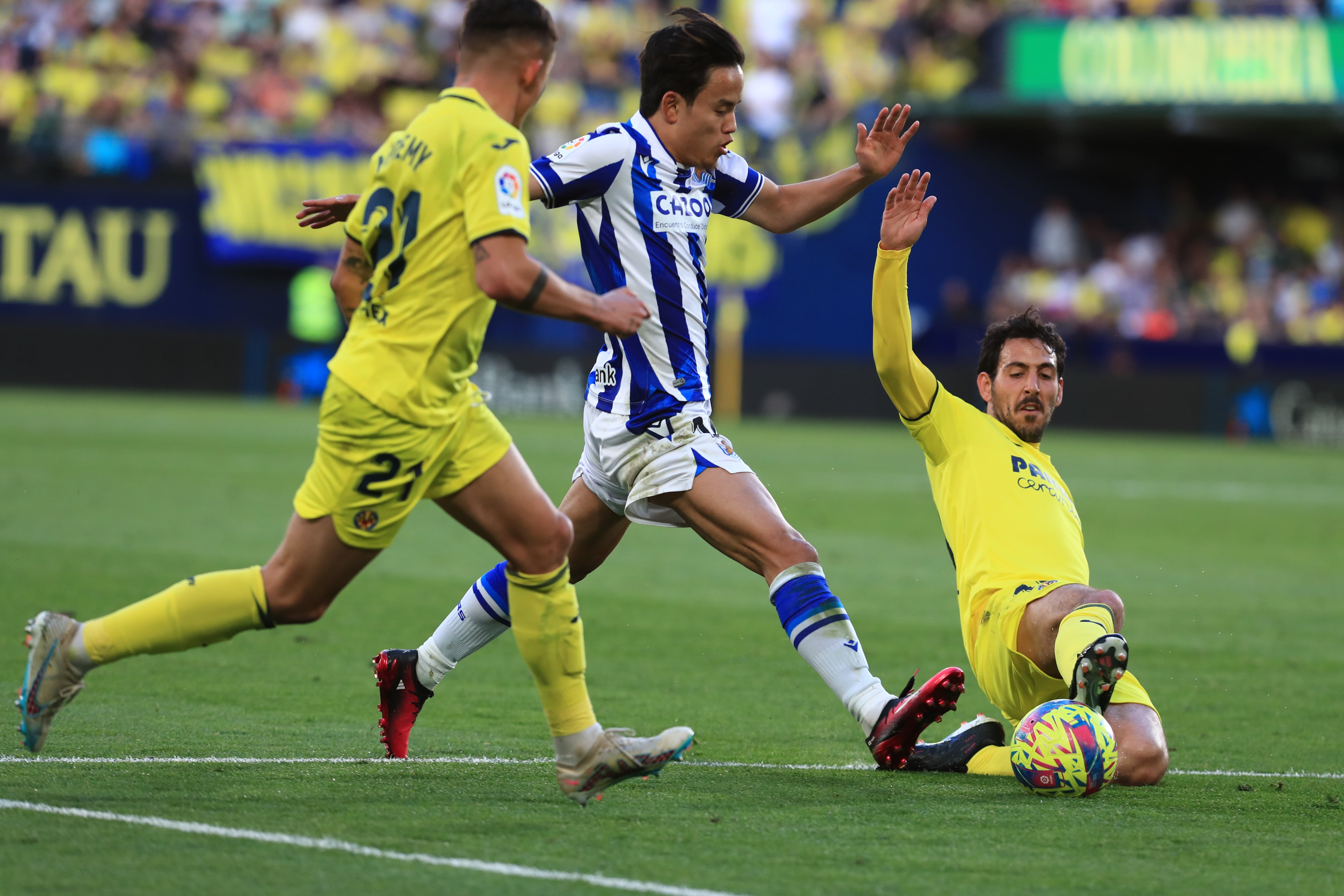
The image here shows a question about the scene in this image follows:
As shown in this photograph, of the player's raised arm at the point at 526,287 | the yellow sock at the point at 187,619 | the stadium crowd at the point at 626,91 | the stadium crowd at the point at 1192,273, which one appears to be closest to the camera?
the player's raised arm at the point at 526,287

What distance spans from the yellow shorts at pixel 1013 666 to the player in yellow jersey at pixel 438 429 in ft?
4.49

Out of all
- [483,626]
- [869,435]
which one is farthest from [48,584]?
[869,435]

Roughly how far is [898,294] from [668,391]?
864mm

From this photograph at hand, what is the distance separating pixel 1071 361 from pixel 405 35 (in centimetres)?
1256

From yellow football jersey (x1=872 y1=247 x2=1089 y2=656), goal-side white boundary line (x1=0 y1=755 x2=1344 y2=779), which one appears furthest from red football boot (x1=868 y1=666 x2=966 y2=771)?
yellow football jersey (x1=872 y1=247 x2=1089 y2=656)

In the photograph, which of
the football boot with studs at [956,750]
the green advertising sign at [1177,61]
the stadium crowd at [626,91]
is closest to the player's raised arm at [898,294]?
the football boot with studs at [956,750]

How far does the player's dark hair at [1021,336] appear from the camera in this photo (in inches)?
233

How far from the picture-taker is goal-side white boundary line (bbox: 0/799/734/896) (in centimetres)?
381

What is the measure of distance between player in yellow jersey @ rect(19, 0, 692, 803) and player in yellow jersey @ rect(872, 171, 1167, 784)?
4.44 ft

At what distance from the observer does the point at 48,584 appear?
365 inches

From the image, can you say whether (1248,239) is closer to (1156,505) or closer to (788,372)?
(788,372)

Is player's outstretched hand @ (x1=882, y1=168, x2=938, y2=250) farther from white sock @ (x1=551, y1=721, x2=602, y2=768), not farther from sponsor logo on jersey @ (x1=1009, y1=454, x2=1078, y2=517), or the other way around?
white sock @ (x1=551, y1=721, x2=602, y2=768)

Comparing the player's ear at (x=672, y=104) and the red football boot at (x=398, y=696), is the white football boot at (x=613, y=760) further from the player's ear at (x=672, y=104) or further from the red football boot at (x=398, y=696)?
the player's ear at (x=672, y=104)

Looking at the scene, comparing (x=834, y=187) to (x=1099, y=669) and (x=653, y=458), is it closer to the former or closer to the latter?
(x=653, y=458)
